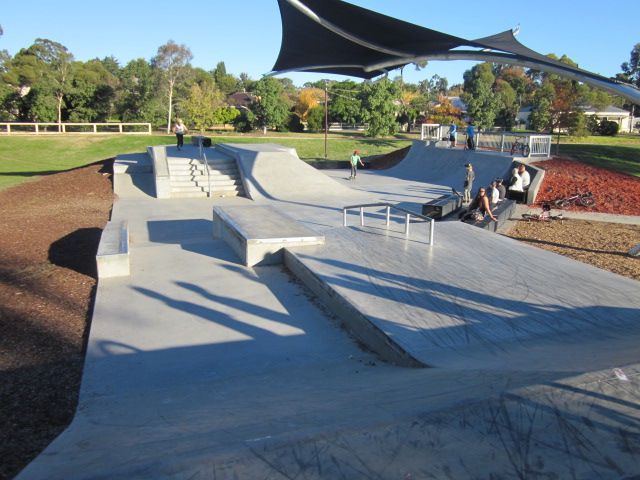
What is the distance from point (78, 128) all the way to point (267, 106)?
21.3 meters

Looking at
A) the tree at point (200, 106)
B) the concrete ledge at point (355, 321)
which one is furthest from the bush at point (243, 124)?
the concrete ledge at point (355, 321)

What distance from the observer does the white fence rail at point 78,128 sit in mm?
46188

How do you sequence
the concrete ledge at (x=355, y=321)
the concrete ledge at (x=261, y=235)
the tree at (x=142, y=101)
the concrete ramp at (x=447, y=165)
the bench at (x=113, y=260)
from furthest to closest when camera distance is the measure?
the tree at (x=142, y=101)
the concrete ramp at (x=447, y=165)
the concrete ledge at (x=261, y=235)
the bench at (x=113, y=260)
the concrete ledge at (x=355, y=321)

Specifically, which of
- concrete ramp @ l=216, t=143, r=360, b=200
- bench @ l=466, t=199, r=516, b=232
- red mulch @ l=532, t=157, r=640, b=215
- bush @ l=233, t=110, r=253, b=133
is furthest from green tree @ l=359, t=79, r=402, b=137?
bench @ l=466, t=199, r=516, b=232

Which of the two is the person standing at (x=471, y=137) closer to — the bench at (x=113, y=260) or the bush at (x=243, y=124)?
the bench at (x=113, y=260)

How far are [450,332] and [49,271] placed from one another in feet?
24.9

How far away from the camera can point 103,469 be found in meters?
2.75

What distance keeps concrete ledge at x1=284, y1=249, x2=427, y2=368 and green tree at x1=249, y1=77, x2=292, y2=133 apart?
167 ft

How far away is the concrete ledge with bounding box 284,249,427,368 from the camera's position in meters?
5.42

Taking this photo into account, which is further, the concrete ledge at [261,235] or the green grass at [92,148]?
the green grass at [92,148]

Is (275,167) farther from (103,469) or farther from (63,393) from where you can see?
(103,469)

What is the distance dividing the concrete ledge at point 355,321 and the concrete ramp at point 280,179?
937cm

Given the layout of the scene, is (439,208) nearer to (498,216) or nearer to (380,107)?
(498,216)

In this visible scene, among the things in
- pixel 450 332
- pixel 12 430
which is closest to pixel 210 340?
pixel 12 430
